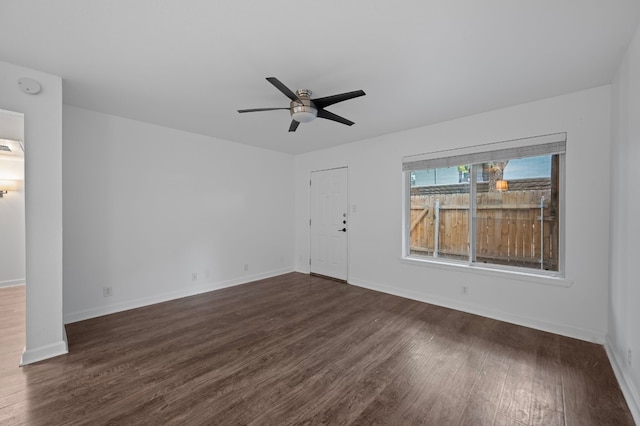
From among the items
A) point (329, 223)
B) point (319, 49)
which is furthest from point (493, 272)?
point (319, 49)

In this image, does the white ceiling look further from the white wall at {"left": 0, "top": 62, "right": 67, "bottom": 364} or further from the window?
the window

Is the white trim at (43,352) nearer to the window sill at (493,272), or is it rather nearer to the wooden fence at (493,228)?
the window sill at (493,272)

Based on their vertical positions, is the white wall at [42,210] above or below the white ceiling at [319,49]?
below

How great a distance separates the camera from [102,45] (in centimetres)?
192

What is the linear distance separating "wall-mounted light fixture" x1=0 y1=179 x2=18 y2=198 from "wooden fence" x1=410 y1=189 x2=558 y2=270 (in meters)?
4.40

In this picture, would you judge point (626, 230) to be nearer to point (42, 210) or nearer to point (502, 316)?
point (502, 316)

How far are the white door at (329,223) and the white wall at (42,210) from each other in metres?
3.60

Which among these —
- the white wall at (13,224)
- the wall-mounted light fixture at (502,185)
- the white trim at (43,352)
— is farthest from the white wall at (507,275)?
the white wall at (13,224)

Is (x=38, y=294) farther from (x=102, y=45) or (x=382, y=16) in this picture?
(x=382, y=16)

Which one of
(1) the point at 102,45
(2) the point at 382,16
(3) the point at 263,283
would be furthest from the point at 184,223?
(2) the point at 382,16

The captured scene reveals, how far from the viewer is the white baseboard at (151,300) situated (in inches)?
121

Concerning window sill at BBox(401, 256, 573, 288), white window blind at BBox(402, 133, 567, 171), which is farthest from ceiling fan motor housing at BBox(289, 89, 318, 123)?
window sill at BBox(401, 256, 573, 288)

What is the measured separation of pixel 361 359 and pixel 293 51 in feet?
8.35

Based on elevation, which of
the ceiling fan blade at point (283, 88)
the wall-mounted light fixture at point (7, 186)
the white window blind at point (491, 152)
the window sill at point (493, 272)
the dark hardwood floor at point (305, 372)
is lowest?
the dark hardwood floor at point (305, 372)
